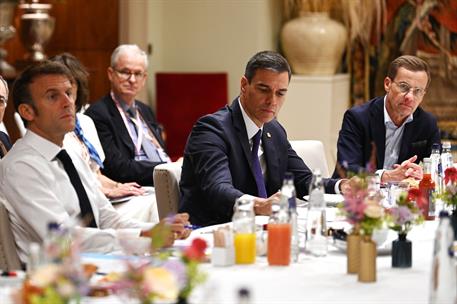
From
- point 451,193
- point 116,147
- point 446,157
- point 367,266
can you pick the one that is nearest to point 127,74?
point 116,147

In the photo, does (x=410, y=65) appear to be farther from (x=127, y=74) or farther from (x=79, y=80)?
(x=127, y=74)

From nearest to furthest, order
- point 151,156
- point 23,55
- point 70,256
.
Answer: point 70,256 < point 151,156 < point 23,55

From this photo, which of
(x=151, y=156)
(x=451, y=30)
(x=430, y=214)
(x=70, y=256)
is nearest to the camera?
(x=70, y=256)

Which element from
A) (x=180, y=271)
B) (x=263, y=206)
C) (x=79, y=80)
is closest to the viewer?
(x=180, y=271)

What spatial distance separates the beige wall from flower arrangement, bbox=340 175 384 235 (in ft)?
20.7

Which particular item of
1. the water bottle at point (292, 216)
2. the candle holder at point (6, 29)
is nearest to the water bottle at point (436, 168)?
the water bottle at point (292, 216)

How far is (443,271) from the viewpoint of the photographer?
2924 mm

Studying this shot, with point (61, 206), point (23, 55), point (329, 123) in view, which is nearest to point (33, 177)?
point (61, 206)

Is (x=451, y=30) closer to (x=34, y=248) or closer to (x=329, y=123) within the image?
(x=329, y=123)

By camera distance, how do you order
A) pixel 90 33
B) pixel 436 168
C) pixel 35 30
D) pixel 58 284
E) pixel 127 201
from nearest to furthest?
pixel 58 284 → pixel 436 168 → pixel 127 201 → pixel 35 30 → pixel 90 33

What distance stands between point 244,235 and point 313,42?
6.14 m

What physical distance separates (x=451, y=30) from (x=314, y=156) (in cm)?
408

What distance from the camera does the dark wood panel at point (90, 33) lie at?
10.4 m

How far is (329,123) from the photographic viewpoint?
31.6ft
